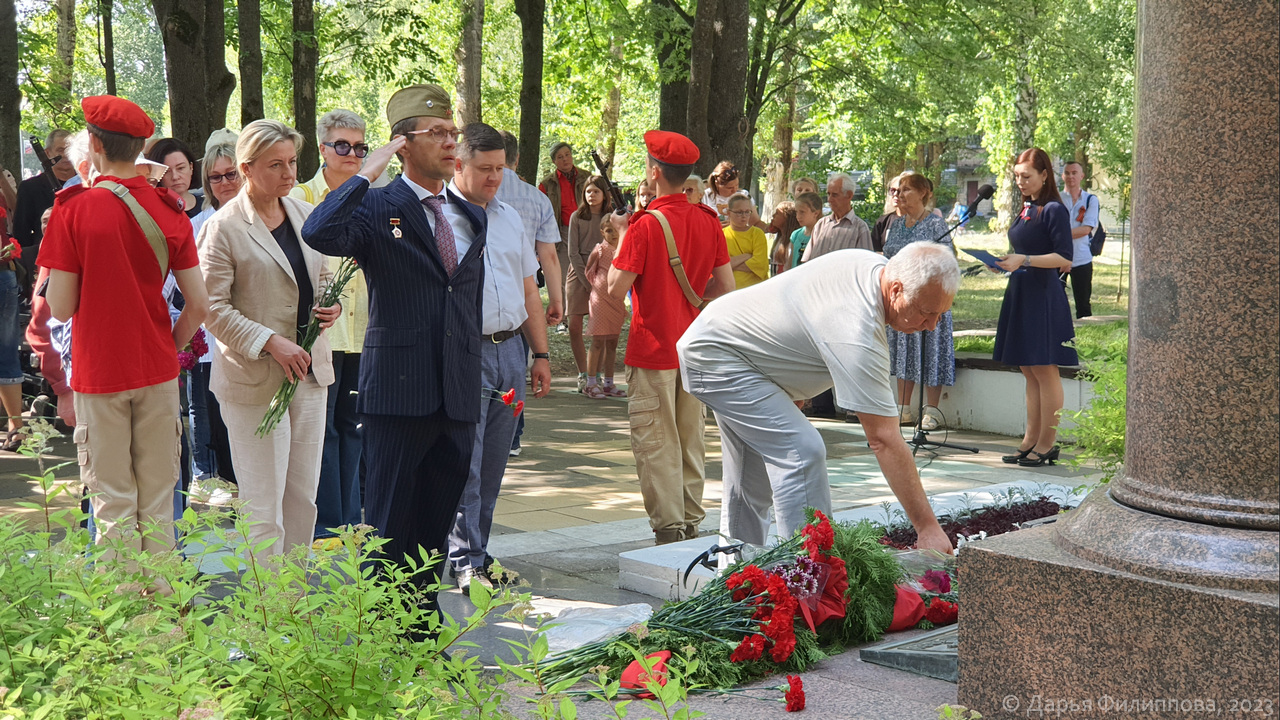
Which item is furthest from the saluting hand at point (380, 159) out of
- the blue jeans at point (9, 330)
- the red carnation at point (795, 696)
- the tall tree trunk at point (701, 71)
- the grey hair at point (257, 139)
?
the tall tree trunk at point (701, 71)

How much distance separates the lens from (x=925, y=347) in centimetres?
1081

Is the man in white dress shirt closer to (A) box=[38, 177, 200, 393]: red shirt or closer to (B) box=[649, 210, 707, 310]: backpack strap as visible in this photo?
(B) box=[649, 210, 707, 310]: backpack strap

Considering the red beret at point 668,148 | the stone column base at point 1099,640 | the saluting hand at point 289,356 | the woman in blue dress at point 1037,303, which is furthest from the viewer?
the woman in blue dress at point 1037,303

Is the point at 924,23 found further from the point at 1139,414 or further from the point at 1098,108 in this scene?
the point at 1098,108

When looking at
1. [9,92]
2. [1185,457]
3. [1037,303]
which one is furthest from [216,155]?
[9,92]

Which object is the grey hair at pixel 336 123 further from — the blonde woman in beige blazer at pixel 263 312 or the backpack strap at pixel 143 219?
the backpack strap at pixel 143 219

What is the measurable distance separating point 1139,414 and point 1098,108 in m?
42.4

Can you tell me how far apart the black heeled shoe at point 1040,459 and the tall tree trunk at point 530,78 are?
9.51 m

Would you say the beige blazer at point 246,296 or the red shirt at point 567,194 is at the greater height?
the red shirt at point 567,194

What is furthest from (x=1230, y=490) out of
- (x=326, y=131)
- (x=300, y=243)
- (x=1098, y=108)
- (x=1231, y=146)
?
(x=1098, y=108)

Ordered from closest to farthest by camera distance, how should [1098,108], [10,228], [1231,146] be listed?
[1231,146], [10,228], [1098,108]

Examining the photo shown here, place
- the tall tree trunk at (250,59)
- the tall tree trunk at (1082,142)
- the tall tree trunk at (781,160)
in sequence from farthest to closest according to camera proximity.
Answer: the tall tree trunk at (1082,142) → the tall tree trunk at (781,160) → the tall tree trunk at (250,59)

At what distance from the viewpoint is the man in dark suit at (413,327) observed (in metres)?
4.52

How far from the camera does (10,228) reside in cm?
1101
